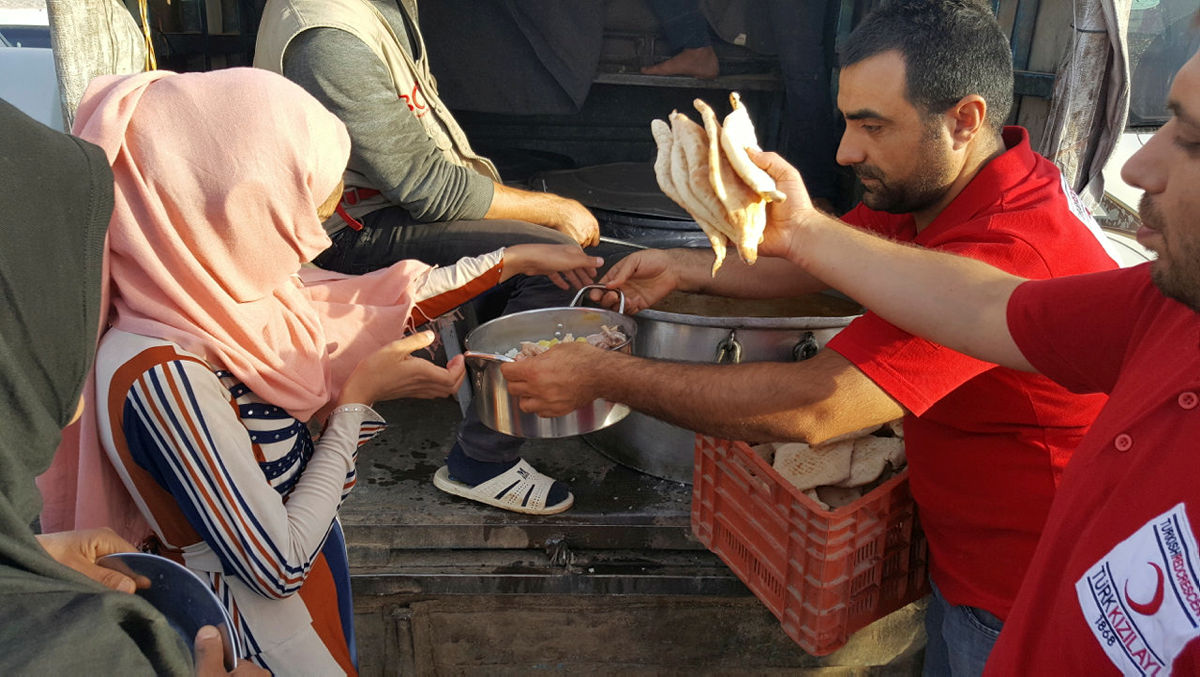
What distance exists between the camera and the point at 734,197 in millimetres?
1796

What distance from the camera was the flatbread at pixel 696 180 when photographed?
1.80 metres

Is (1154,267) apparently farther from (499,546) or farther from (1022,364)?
(499,546)

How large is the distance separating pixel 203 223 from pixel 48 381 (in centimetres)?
69

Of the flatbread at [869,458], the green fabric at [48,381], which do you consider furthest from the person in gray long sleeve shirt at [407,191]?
the green fabric at [48,381]

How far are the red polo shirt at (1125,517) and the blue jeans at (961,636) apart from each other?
640mm

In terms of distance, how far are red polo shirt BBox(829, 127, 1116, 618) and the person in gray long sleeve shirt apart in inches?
52.6

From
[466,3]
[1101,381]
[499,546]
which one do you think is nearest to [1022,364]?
[1101,381]

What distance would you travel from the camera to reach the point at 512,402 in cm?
232

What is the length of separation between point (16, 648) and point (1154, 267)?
1.51 metres

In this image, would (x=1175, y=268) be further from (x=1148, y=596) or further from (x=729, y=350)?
(x=729, y=350)

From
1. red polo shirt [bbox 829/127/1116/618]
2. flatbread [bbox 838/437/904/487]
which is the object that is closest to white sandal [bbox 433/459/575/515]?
flatbread [bbox 838/437/904/487]

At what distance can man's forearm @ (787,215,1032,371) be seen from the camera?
170 cm

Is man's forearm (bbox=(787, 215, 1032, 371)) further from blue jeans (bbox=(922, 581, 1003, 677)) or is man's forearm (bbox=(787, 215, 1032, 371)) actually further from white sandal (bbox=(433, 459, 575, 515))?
white sandal (bbox=(433, 459, 575, 515))

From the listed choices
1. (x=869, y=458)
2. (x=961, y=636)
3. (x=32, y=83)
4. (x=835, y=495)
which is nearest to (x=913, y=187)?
(x=869, y=458)
